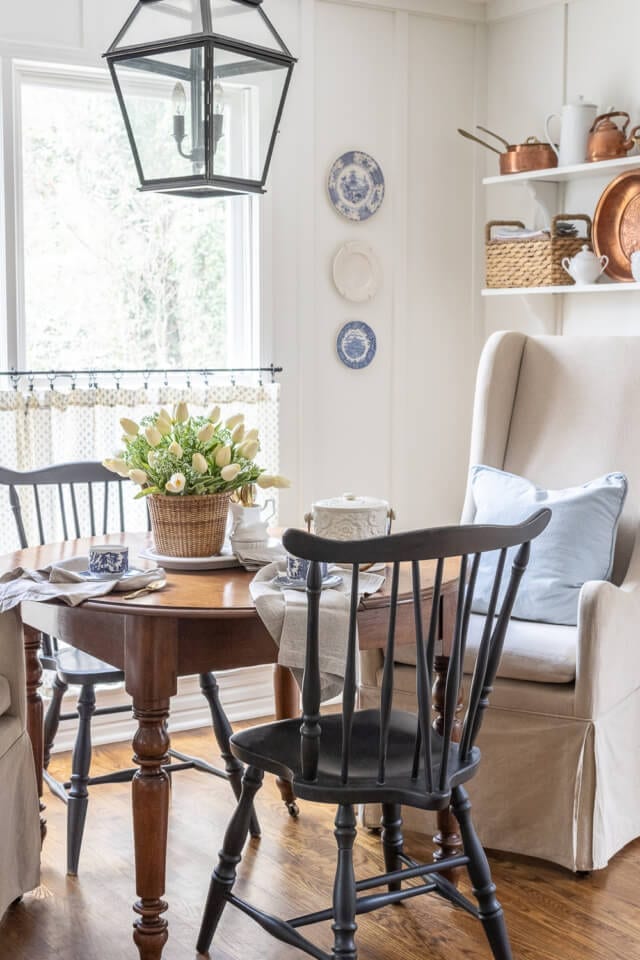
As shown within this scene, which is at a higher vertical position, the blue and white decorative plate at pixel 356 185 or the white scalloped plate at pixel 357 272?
the blue and white decorative plate at pixel 356 185

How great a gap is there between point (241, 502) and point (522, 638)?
32.4 inches

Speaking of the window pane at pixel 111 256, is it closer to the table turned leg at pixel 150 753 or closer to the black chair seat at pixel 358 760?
the table turned leg at pixel 150 753

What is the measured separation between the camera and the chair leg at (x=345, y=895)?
6.30ft

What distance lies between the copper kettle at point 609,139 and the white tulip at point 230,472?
198 centimetres

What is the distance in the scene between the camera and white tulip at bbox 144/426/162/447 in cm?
245

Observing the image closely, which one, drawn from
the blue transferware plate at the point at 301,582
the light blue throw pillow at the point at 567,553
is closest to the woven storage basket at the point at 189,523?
the blue transferware plate at the point at 301,582

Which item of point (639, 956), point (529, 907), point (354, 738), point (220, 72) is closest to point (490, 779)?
point (529, 907)

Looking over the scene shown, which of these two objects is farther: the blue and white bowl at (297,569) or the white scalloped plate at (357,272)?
the white scalloped plate at (357,272)

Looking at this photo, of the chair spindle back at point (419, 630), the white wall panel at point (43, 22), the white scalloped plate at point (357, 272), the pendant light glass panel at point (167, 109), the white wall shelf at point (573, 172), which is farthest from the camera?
the white scalloped plate at point (357, 272)

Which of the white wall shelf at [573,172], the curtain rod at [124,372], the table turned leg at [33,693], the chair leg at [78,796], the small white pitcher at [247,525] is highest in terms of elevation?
the white wall shelf at [573,172]

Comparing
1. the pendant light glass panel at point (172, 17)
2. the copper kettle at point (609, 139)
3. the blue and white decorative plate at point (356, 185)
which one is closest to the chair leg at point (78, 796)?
the pendant light glass panel at point (172, 17)

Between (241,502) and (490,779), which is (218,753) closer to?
(490,779)

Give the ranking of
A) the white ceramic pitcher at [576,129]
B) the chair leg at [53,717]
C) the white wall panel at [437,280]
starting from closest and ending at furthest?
the chair leg at [53,717] < the white ceramic pitcher at [576,129] < the white wall panel at [437,280]

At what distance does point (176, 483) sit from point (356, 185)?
205 cm
